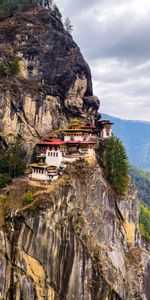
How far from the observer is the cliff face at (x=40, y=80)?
176 feet

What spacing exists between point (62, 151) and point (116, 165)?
407 inches

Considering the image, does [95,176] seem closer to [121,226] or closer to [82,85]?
[121,226]

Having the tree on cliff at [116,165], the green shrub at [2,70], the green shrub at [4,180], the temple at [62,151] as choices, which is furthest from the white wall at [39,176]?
the green shrub at [2,70]

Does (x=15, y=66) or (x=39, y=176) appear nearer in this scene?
(x=39, y=176)

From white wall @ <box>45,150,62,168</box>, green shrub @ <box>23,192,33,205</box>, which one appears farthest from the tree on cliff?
green shrub @ <box>23,192,33,205</box>

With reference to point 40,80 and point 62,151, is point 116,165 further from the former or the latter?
point 40,80

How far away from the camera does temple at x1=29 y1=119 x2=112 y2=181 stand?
46719mm

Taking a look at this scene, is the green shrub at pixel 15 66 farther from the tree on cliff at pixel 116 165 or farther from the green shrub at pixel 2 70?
the tree on cliff at pixel 116 165

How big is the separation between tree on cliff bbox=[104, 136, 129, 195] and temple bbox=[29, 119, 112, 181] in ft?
12.2

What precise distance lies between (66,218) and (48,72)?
101 ft

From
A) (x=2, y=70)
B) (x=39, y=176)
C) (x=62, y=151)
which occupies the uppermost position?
(x=2, y=70)

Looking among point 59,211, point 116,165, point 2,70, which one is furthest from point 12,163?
point 2,70

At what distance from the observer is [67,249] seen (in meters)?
40.2

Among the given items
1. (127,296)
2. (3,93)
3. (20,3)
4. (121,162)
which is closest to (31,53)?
(3,93)
